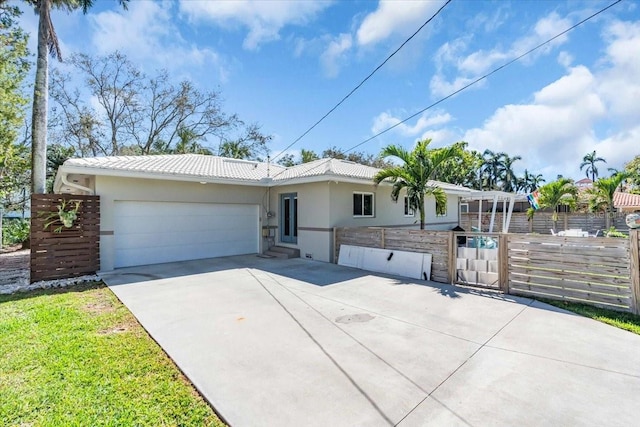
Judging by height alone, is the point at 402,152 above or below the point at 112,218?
above

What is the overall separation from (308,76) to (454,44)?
6.09 meters

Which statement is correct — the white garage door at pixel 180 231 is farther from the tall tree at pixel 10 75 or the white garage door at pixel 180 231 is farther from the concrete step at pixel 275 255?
the tall tree at pixel 10 75

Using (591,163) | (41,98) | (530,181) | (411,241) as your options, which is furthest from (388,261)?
(591,163)

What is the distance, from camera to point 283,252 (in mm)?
11992

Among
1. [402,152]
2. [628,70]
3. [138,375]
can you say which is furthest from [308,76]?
[138,375]

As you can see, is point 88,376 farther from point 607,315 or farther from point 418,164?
point 418,164

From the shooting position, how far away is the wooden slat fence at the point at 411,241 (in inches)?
306

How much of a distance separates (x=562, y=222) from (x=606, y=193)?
332 centimetres

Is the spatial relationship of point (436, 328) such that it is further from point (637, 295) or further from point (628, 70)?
point (628, 70)

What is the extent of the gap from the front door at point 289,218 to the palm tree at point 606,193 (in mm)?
19689

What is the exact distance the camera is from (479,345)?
4125 mm

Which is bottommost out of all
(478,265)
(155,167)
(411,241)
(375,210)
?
(478,265)

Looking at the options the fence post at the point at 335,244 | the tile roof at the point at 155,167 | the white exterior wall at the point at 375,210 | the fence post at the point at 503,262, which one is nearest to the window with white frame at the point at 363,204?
the white exterior wall at the point at 375,210

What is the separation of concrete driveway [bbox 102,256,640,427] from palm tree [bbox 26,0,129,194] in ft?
27.1
